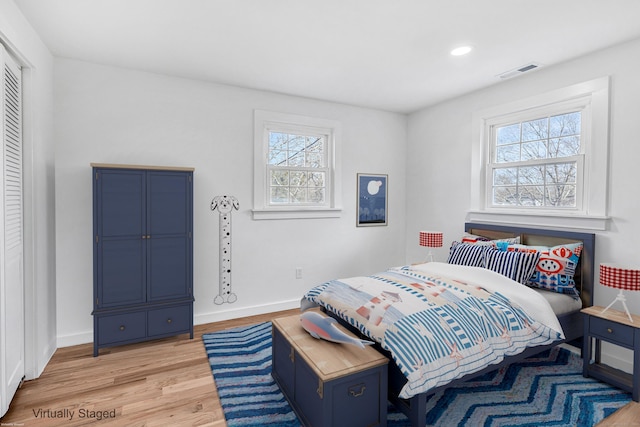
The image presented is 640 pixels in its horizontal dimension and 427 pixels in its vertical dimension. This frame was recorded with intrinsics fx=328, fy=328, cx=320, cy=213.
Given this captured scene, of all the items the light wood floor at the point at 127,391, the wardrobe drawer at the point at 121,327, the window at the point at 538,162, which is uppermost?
the window at the point at 538,162

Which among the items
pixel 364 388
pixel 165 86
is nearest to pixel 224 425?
pixel 364 388

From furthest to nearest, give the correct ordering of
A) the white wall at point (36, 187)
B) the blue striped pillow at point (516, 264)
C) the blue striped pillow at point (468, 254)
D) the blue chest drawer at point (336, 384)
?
the blue striped pillow at point (468, 254), the blue striped pillow at point (516, 264), the white wall at point (36, 187), the blue chest drawer at point (336, 384)

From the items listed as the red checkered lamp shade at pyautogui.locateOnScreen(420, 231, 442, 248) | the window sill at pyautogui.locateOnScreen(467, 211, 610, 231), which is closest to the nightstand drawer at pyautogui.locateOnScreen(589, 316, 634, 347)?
the window sill at pyautogui.locateOnScreen(467, 211, 610, 231)

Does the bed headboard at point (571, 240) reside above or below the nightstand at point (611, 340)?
above

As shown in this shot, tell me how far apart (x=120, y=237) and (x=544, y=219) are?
3.82m

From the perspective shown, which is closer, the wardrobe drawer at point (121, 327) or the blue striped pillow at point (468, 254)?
the wardrobe drawer at point (121, 327)

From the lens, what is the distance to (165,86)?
322cm

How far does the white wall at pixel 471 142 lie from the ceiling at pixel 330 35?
20cm

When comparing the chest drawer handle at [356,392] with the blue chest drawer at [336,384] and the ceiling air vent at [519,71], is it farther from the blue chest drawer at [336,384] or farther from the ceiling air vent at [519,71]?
the ceiling air vent at [519,71]

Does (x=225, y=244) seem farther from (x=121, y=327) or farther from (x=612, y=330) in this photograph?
(x=612, y=330)

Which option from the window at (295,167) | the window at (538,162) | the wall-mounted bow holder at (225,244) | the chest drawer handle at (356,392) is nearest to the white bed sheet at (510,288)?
the window at (538,162)

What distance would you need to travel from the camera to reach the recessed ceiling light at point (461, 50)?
2637 millimetres

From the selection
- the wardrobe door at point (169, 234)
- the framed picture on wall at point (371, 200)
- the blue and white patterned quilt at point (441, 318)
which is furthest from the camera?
the framed picture on wall at point (371, 200)

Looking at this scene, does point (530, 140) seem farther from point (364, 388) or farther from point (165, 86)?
point (165, 86)
